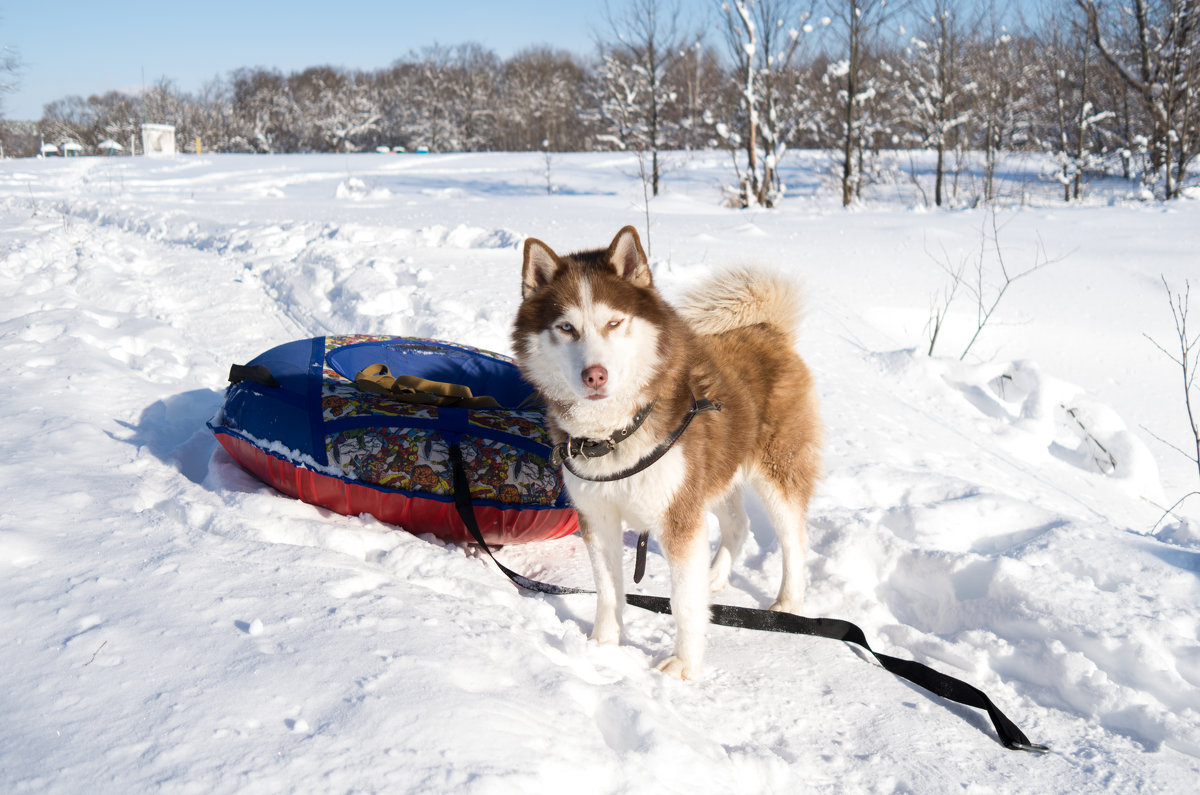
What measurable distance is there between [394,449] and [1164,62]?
64.3ft

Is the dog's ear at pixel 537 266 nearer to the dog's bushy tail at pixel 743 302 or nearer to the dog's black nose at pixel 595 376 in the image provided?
the dog's black nose at pixel 595 376

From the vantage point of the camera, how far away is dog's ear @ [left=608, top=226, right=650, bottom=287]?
95.0 inches

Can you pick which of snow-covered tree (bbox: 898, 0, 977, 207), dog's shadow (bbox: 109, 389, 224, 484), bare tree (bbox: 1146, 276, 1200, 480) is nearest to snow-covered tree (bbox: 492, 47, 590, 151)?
snow-covered tree (bbox: 898, 0, 977, 207)

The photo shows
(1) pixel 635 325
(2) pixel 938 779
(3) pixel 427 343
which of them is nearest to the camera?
(2) pixel 938 779

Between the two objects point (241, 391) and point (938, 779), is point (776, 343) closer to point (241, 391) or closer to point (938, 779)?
point (938, 779)

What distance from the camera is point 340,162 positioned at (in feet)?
90.3

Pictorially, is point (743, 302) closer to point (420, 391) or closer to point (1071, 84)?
point (420, 391)

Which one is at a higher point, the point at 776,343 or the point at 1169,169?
the point at 1169,169

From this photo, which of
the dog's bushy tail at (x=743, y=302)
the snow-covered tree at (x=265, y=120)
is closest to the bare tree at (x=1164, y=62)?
the dog's bushy tail at (x=743, y=302)

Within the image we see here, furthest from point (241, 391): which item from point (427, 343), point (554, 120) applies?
point (554, 120)

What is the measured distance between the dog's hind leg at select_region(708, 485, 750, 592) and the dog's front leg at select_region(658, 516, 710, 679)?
728 mm

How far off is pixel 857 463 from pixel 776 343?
1425 mm

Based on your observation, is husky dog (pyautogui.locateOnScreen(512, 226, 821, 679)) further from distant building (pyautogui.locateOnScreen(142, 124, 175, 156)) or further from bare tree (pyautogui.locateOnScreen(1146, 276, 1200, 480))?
distant building (pyautogui.locateOnScreen(142, 124, 175, 156))

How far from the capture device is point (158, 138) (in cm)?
3519
